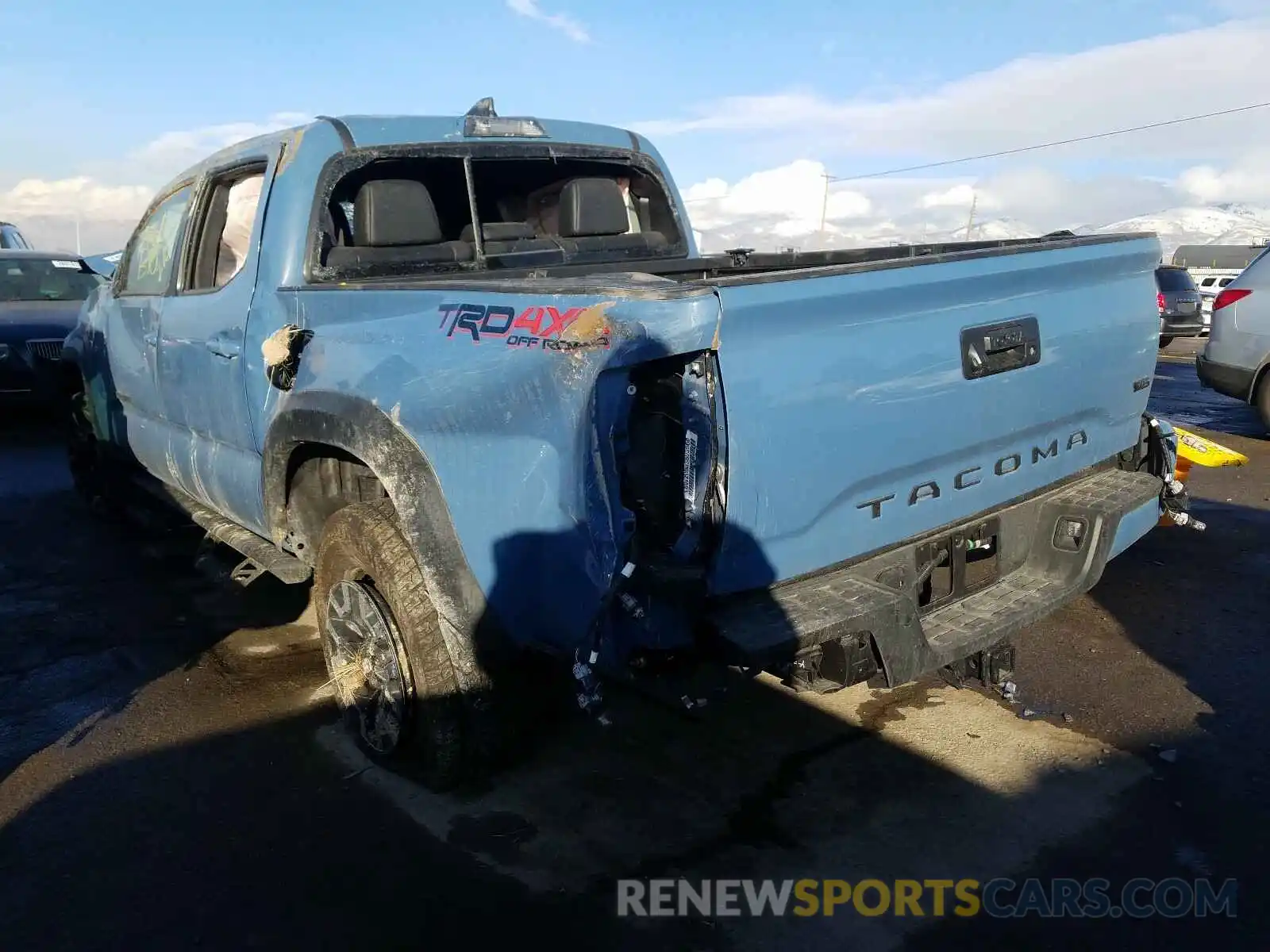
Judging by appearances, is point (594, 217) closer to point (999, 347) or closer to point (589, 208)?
point (589, 208)

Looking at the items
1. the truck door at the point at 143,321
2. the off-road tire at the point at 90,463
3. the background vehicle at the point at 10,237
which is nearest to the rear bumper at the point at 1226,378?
the truck door at the point at 143,321

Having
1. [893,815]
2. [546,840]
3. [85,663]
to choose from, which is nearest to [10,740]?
[85,663]

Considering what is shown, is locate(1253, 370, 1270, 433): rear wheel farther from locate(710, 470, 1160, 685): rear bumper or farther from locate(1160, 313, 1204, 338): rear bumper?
locate(1160, 313, 1204, 338): rear bumper

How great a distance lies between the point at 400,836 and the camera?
114 inches

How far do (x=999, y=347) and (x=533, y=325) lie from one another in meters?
1.36

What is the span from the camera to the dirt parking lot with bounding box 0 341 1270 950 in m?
2.52

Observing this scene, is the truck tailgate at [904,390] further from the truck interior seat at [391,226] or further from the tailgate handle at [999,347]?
the truck interior seat at [391,226]

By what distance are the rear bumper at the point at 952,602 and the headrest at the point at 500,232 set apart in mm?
2323

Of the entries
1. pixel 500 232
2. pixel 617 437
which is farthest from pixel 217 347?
pixel 617 437

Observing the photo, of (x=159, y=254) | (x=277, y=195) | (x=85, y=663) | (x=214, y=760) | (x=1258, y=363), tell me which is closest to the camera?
(x=214, y=760)

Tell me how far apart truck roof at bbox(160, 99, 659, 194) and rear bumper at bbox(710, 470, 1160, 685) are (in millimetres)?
2450

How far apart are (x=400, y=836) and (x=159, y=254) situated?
3153 millimetres

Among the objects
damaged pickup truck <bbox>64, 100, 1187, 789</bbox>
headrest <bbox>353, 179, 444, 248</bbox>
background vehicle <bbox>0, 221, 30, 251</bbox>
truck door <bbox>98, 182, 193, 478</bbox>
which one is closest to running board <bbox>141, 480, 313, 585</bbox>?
damaged pickup truck <bbox>64, 100, 1187, 789</bbox>

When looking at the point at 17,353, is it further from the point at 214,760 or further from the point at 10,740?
the point at 214,760
